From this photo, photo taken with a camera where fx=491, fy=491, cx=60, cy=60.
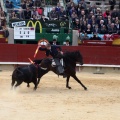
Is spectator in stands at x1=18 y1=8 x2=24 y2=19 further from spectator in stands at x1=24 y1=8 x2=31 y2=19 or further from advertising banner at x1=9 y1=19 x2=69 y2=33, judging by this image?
advertising banner at x1=9 y1=19 x2=69 y2=33

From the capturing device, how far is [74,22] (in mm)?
21688

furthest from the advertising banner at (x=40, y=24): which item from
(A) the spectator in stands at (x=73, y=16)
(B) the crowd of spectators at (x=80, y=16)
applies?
(A) the spectator in stands at (x=73, y=16)

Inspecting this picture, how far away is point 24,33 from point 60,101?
8399 millimetres

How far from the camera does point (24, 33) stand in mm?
20641

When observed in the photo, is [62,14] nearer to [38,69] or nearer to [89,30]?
[89,30]

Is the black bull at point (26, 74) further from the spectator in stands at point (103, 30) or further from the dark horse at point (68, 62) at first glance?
the spectator in stands at point (103, 30)

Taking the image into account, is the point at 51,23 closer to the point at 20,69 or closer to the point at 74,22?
the point at 74,22

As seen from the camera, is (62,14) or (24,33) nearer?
(24,33)

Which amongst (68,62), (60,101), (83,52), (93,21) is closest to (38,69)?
(68,62)

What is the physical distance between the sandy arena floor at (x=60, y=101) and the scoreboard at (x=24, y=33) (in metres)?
3.87

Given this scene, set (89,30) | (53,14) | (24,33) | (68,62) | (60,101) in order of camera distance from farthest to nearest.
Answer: (53,14)
(89,30)
(24,33)
(68,62)
(60,101)

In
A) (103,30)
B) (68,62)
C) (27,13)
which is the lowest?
(68,62)

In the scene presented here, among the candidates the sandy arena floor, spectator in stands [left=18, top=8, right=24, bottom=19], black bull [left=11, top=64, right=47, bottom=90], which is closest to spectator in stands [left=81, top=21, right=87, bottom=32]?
spectator in stands [left=18, top=8, right=24, bottom=19]

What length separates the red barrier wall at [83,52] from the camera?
19422 millimetres
